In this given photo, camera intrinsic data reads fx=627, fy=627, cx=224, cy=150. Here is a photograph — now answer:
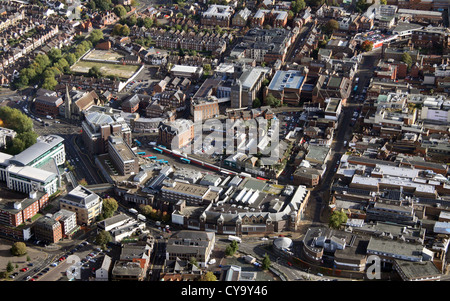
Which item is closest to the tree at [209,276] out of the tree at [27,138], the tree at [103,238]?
the tree at [103,238]

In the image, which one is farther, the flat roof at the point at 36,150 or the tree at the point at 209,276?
the flat roof at the point at 36,150

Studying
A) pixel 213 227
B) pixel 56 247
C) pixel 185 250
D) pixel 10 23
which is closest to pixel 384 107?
pixel 213 227

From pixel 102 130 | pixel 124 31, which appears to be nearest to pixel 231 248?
pixel 102 130

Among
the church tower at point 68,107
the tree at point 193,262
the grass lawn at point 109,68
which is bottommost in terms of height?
the tree at point 193,262

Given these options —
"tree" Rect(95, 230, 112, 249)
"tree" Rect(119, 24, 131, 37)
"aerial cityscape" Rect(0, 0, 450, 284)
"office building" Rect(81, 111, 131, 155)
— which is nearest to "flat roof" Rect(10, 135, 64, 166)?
"aerial cityscape" Rect(0, 0, 450, 284)

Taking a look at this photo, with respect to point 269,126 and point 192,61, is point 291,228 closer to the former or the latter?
point 269,126

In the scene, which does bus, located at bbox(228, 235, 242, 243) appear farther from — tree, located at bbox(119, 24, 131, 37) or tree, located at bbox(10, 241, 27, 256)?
tree, located at bbox(119, 24, 131, 37)

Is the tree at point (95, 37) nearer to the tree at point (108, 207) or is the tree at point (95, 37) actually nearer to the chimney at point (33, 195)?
the chimney at point (33, 195)
